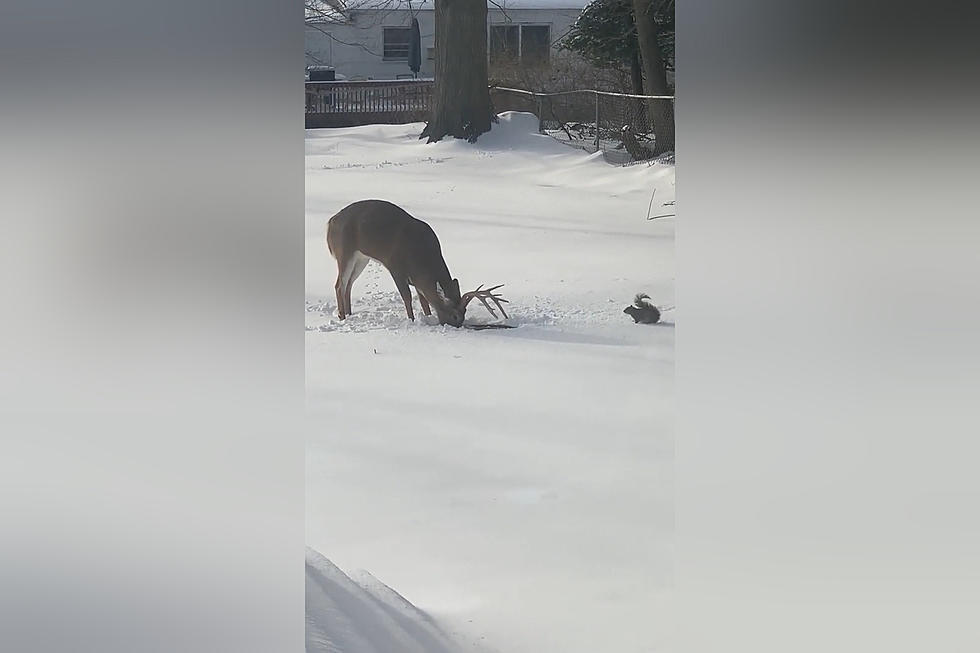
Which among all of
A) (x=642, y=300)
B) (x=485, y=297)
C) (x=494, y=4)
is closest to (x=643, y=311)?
(x=642, y=300)

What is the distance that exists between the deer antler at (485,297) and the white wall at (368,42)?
1.09 feet

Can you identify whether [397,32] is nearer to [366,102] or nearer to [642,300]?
[366,102]

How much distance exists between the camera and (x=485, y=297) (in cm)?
162

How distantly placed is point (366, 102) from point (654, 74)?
455 mm

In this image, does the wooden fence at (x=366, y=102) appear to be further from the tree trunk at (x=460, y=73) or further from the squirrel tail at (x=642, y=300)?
the squirrel tail at (x=642, y=300)

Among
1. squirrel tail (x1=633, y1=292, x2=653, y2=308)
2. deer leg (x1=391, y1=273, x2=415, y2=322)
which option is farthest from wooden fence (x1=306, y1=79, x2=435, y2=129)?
squirrel tail (x1=633, y1=292, x2=653, y2=308)

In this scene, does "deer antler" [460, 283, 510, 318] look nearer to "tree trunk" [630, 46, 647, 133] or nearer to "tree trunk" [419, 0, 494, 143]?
"tree trunk" [419, 0, 494, 143]

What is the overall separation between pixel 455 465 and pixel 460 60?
0.60m

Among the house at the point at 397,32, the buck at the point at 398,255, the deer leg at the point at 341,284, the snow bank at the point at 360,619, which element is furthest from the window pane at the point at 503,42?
the snow bank at the point at 360,619

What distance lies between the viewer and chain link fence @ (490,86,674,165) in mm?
1679
